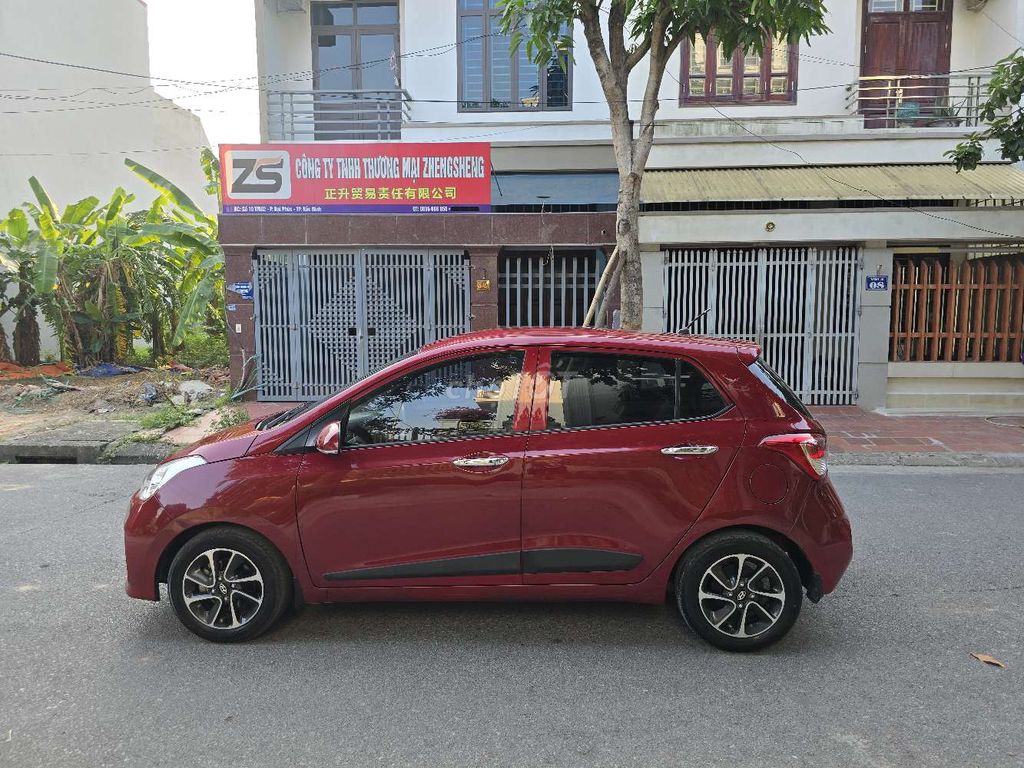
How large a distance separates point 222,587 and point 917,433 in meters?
9.13

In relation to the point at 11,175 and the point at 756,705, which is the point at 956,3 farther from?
the point at 11,175

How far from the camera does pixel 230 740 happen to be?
2.87 m

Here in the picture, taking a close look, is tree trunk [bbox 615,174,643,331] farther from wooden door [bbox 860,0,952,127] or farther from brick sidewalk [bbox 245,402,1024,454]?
wooden door [bbox 860,0,952,127]

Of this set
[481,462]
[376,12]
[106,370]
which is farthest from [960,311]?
[106,370]

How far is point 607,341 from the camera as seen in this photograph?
3740 millimetres

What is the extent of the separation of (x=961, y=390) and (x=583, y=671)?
10.3 m

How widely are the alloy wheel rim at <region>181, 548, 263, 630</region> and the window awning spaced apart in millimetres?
9039

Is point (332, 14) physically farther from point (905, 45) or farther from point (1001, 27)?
point (1001, 27)

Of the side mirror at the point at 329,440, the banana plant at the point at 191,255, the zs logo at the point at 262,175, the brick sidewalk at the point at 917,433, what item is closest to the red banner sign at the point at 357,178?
the zs logo at the point at 262,175

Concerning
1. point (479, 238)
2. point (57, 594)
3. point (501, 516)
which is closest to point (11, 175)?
point (479, 238)

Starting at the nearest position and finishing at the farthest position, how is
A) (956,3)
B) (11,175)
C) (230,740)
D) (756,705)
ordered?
(230,740)
(756,705)
(956,3)
(11,175)

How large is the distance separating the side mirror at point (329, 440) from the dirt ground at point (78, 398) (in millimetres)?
8117

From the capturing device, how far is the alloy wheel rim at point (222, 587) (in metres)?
3.64

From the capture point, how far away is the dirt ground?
1055 centimetres
